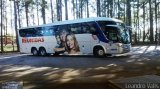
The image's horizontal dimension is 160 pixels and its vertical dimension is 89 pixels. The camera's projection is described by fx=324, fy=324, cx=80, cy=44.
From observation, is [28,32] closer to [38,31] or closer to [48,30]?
[38,31]

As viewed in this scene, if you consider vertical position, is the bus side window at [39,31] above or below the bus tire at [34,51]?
above

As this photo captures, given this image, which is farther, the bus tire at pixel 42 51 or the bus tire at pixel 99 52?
the bus tire at pixel 42 51

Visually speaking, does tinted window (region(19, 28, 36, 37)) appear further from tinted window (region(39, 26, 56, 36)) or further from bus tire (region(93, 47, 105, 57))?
bus tire (region(93, 47, 105, 57))

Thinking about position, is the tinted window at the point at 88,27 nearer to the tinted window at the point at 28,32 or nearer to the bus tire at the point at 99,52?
the bus tire at the point at 99,52

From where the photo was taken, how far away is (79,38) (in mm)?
26391

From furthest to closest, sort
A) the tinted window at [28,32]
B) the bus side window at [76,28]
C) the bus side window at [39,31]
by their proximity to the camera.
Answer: the tinted window at [28,32] → the bus side window at [39,31] → the bus side window at [76,28]

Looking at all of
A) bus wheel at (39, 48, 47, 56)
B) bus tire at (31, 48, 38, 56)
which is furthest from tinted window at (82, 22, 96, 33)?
bus tire at (31, 48, 38, 56)

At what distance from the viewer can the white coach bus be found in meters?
24.2

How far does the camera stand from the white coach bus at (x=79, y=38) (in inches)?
953

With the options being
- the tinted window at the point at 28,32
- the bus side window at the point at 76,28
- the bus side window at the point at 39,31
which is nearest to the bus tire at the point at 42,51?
the bus side window at the point at 39,31

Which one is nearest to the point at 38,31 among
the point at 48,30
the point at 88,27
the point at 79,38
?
the point at 48,30

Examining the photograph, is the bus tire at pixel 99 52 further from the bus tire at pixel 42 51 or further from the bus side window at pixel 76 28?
the bus tire at pixel 42 51

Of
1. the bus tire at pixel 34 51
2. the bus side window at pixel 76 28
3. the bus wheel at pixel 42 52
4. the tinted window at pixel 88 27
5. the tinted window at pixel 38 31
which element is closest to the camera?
the tinted window at pixel 88 27

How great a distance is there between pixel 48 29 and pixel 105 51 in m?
7.27
